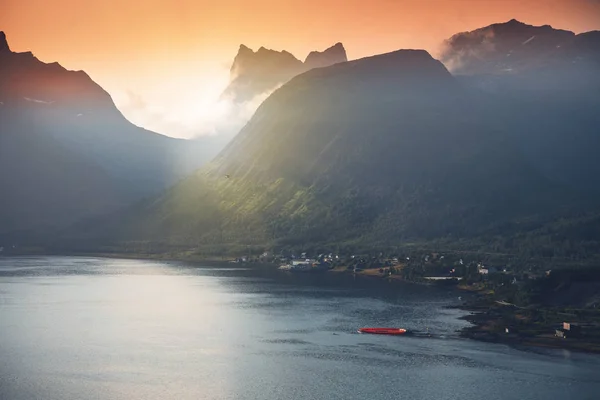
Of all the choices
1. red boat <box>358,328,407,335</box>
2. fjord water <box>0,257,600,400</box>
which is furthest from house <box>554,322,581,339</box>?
red boat <box>358,328,407,335</box>

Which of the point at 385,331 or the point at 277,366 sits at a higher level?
the point at 385,331

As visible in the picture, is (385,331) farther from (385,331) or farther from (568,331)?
(568,331)

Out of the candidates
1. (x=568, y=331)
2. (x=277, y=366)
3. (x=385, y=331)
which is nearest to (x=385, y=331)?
(x=385, y=331)

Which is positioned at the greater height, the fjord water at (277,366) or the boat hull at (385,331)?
Result: the boat hull at (385,331)

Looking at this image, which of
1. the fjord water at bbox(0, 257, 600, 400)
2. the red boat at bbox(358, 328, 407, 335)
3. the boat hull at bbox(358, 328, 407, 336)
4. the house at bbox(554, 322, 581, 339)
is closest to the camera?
the fjord water at bbox(0, 257, 600, 400)

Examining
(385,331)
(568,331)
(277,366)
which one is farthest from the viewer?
(385,331)

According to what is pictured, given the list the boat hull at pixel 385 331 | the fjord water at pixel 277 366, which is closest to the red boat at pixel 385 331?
the boat hull at pixel 385 331

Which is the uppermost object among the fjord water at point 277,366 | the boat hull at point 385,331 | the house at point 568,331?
the house at point 568,331

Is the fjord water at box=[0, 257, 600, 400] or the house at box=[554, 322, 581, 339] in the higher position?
the house at box=[554, 322, 581, 339]

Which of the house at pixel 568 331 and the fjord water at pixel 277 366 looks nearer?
the fjord water at pixel 277 366

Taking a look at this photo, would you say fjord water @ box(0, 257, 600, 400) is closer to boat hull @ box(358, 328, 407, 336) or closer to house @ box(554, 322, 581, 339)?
boat hull @ box(358, 328, 407, 336)

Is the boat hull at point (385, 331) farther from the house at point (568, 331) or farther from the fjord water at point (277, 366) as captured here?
the house at point (568, 331)

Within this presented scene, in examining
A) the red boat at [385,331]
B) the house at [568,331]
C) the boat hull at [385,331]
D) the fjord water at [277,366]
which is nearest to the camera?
the fjord water at [277,366]

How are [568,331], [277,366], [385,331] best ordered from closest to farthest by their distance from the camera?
[277,366]
[568,331]
[385,331]
